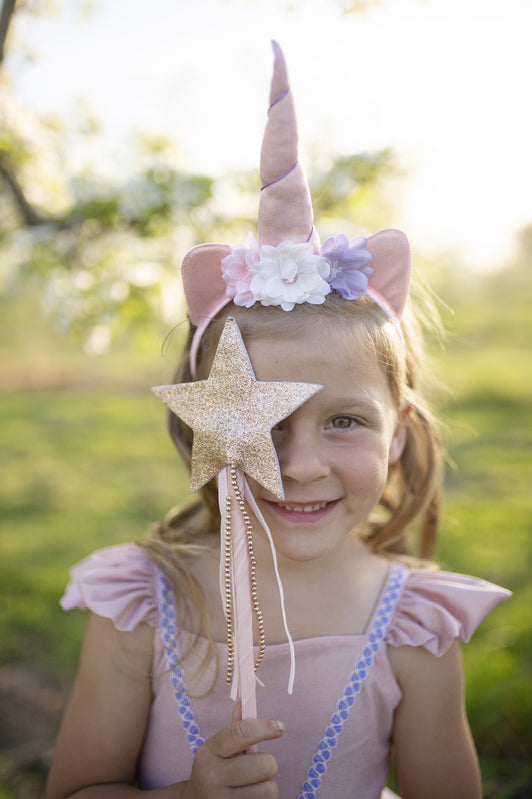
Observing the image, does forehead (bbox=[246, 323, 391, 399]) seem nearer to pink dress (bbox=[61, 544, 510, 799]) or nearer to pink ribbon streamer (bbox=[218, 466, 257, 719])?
pink ribbon streamer (bbox=[218, 466, 257, 719])

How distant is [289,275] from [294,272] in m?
0.01

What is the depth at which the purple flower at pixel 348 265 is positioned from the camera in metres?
1.50

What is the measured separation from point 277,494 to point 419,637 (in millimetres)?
656

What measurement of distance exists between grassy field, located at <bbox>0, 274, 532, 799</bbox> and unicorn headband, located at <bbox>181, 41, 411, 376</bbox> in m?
0.62

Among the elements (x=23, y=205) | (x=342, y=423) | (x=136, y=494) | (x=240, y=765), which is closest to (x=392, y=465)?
(x=342, y=423)

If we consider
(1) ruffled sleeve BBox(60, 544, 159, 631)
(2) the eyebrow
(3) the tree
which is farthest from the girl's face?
(3) the tree

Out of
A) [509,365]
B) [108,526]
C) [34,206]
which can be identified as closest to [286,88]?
[34,206]

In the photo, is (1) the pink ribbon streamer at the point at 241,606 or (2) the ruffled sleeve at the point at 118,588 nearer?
(1) the pink ribbon streamer at the point at 241,606

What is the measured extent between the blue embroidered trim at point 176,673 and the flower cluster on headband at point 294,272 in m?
0.84

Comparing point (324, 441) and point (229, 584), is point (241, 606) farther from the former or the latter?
point (324, 441)

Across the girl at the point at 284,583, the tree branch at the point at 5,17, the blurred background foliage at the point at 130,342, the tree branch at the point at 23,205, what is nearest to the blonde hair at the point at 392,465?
the girl at the point at 284,583

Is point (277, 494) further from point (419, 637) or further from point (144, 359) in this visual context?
point (144, 359)

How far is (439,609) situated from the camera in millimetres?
1771

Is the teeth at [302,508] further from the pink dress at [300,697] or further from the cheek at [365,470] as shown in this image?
the pink dress at [300,697]
